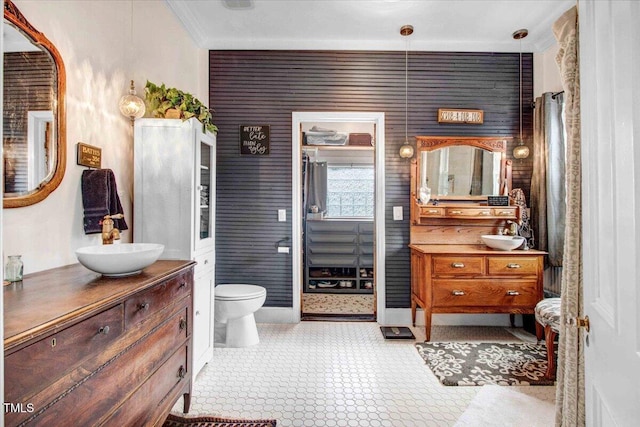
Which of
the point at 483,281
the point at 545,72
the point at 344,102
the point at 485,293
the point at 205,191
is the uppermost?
the point at 545,72

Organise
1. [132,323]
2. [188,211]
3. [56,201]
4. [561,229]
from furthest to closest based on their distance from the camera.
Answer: [561,229], [188,211], [56,201], [132,323]

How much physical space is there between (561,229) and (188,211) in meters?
3.23

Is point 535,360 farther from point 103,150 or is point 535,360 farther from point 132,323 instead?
point 103,150

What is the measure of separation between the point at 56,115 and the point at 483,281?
319cm

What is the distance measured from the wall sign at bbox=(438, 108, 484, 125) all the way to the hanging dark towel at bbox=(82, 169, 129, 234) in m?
2.97

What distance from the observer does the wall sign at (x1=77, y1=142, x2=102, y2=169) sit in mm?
1896

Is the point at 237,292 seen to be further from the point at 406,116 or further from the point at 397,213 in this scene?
the point at 406,116

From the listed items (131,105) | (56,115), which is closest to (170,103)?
(131,105)

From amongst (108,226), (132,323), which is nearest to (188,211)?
(108,226)

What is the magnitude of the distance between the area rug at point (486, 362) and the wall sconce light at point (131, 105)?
2.69 metres

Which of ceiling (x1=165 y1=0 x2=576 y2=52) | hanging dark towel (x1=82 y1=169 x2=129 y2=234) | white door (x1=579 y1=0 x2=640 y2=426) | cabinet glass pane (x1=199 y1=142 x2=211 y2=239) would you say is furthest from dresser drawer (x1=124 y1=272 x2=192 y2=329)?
ceiling (x1=165 y1=0 x2=576 y2=52)

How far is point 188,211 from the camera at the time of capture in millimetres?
2314

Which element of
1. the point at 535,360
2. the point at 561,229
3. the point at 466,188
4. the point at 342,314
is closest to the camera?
the point at 535,360

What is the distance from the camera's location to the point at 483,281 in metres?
3.04
